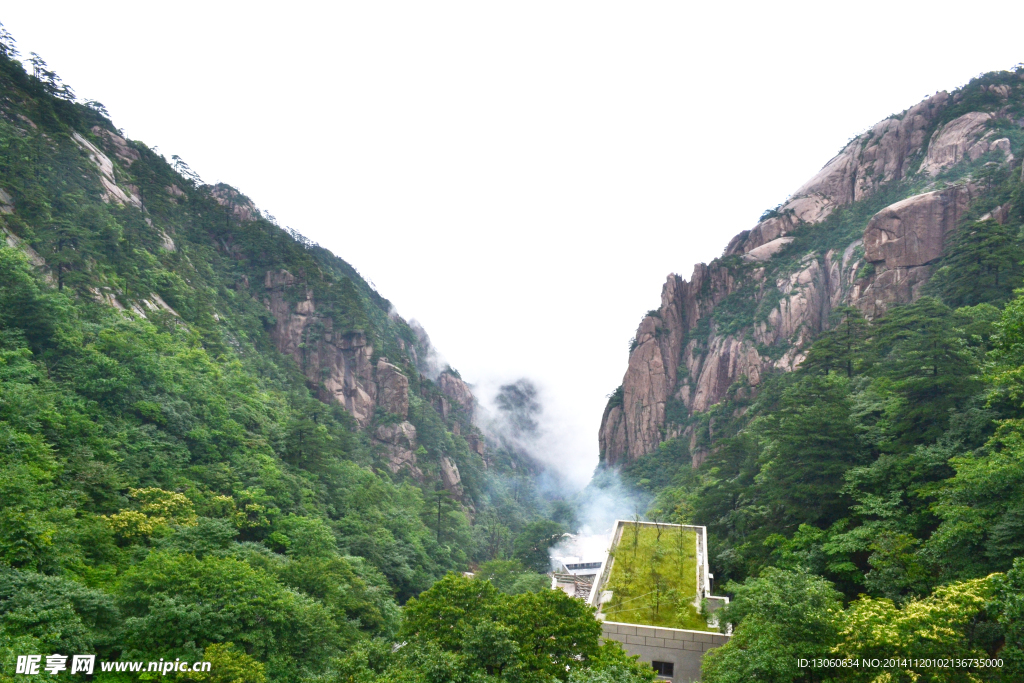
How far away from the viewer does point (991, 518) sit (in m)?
16.0

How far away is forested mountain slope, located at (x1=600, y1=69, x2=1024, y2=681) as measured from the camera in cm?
1477

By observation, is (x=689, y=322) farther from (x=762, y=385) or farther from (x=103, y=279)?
(x=103, y=279)

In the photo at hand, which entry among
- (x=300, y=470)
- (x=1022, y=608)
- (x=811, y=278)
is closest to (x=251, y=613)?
(x=1022, y=608)

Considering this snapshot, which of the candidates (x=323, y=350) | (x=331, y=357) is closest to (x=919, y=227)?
(x=331, y=357)

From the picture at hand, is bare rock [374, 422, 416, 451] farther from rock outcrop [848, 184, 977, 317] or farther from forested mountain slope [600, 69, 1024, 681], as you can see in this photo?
rock outcrop [848, 184, 977, 317]

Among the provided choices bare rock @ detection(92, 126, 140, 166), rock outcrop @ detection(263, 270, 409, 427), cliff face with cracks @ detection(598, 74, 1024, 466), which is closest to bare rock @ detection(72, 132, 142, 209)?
bare rock @ detection(92, 126, 140, 166)

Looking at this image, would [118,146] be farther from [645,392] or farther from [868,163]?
[868,163]

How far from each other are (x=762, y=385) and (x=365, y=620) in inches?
2024

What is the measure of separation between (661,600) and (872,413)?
45.8 feet

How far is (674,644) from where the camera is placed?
71.4ft

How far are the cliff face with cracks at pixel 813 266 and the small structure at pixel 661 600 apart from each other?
108 feet

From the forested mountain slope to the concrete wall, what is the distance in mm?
1808

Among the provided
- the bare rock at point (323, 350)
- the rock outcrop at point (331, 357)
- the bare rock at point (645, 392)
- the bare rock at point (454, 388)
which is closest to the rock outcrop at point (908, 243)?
the bare rock at point (645, 392)

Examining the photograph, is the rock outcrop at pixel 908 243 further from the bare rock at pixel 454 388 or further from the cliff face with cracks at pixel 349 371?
the bare rock at pixel 454 388
